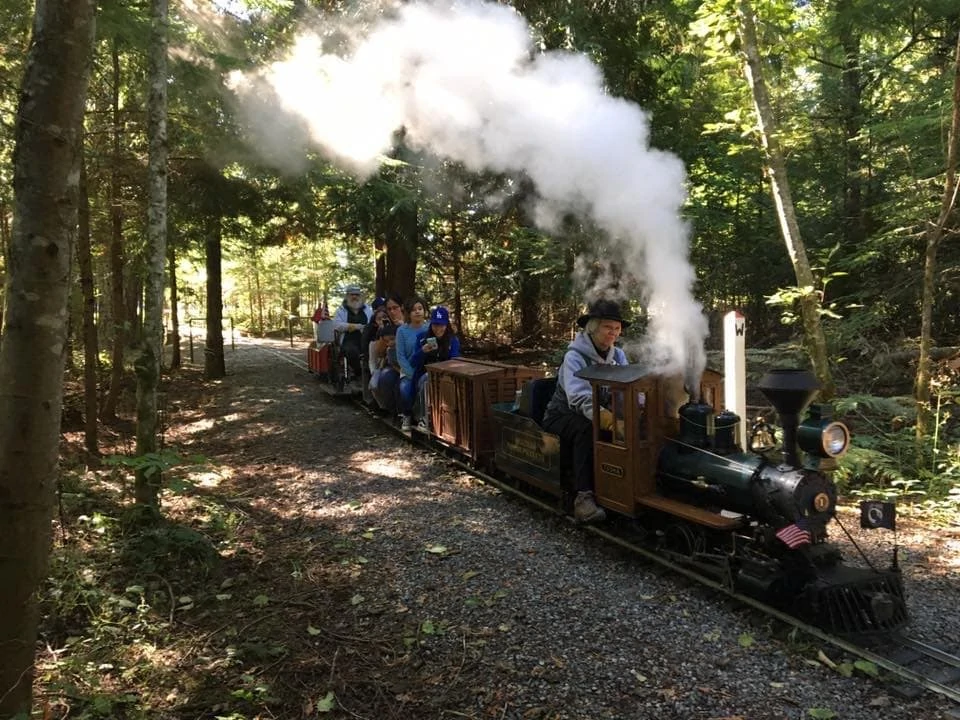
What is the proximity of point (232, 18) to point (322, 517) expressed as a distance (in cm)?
675

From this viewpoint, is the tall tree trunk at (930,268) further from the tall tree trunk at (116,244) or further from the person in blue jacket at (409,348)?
the tall tree trunk at (116,244)

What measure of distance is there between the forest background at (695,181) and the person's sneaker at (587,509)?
3165 millimetres

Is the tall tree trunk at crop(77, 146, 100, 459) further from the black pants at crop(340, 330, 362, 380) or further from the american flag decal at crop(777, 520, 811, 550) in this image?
the american flag decal at crop(777, 520, 811, 550)

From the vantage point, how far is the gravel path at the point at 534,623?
338 centimetres

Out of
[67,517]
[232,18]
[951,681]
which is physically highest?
[232,18]

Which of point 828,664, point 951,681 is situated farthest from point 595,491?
point 951,681

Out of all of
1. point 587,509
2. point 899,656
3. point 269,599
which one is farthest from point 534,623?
point 899,656

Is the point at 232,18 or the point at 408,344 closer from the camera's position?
the point at 232,18

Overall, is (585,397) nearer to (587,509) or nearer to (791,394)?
(587,509)

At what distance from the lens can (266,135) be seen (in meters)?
9.52

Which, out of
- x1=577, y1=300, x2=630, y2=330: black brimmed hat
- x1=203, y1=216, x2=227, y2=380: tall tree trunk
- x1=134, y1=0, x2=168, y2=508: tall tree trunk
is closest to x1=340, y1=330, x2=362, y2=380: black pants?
x1=203, y1=216, x2=227, y2=380: tall tree trunk

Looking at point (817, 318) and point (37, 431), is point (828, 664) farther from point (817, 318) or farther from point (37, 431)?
point (817, 318)

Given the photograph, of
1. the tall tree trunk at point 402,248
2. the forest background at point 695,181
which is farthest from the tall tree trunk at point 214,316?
the tall tree trunk at point 402,248

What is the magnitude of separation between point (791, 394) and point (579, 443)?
1.97 m
